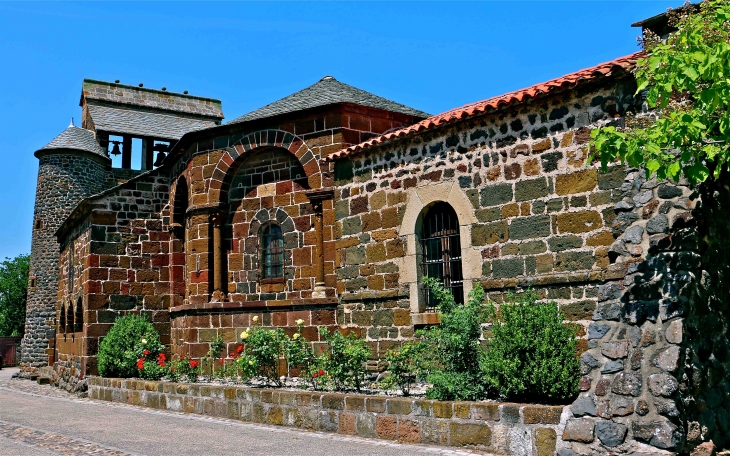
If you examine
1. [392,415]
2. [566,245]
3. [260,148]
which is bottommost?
Answer: [392,415]

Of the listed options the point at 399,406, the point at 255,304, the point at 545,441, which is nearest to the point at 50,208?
the point at 255,304

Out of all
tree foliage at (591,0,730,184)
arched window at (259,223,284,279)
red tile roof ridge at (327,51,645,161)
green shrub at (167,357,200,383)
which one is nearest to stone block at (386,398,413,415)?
tree foliage at (591,0,730,184)

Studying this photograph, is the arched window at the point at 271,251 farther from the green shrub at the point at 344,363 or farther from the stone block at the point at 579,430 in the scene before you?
the stone block at the point at 579,430

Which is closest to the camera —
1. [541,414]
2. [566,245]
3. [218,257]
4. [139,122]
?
[541,414]

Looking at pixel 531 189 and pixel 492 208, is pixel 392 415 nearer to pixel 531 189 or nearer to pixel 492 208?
pixel 492 208

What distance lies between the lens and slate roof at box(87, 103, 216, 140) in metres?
27.5

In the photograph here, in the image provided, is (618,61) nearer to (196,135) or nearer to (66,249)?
(196,135)

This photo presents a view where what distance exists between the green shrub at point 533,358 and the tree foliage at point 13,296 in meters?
54.8

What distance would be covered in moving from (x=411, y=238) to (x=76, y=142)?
747 inches

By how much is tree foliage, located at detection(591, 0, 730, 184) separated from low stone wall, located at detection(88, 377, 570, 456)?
245 centimetres

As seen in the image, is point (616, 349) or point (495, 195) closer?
point (616, 349)

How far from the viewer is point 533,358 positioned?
7020 mm

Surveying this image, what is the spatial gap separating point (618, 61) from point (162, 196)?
12.0 meters

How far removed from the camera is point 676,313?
5824 millimetres
